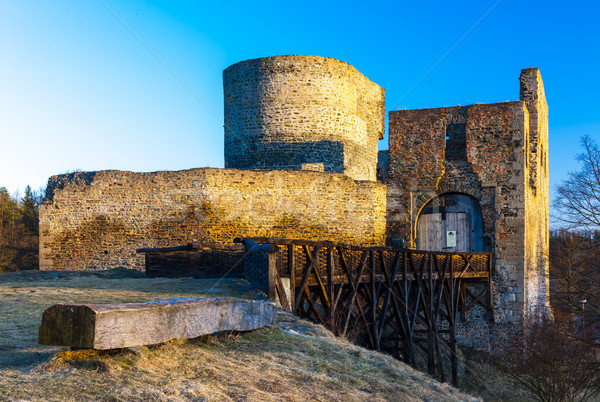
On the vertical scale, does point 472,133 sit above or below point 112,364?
above

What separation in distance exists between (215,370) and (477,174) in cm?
1567

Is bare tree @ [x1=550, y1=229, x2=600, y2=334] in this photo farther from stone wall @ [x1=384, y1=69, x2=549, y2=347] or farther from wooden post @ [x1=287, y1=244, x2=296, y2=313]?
wooden post @ [x1=287, y1=244, x2=296, y2=313]

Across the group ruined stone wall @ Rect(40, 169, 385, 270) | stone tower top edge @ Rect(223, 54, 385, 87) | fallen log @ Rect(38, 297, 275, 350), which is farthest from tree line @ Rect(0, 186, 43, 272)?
fallen log @ Rect(38, 297, 275, 350)

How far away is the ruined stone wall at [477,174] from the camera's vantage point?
18.6 metres

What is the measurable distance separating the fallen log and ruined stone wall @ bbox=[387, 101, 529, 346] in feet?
46.9

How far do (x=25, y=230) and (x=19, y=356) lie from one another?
2757 cm

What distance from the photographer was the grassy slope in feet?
13.9

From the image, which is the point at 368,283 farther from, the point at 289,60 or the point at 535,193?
the point at 289,60

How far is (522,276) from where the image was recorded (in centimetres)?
1839

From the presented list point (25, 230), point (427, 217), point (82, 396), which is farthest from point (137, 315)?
point (25, 230)

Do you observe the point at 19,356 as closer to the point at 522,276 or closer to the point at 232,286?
the point at 232,286

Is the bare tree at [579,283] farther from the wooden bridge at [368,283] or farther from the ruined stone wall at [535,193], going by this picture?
the wooden bridge at [368,283]

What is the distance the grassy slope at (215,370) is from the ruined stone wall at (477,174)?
12.5 meters

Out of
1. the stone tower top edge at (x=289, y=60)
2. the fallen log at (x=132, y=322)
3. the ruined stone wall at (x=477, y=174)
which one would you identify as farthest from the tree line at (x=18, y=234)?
the fallen log at (x=132, y=322)
